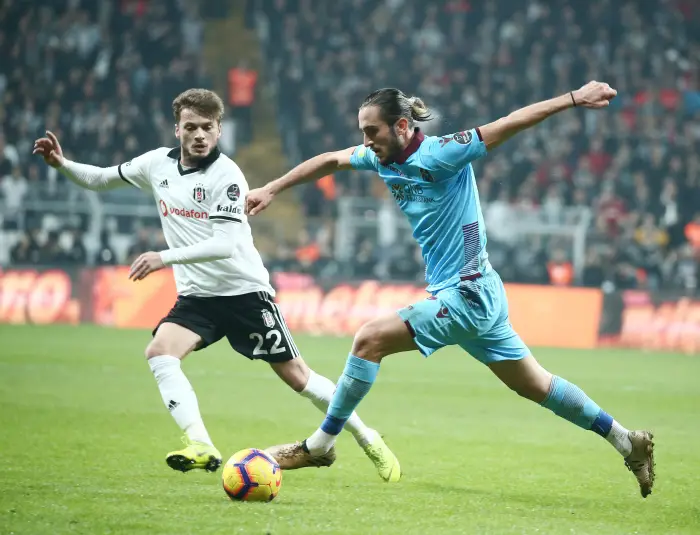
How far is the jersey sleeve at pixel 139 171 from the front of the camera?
6707 mm

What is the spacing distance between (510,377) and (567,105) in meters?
1.60

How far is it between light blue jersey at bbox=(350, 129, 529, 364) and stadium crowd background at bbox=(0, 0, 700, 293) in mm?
13757

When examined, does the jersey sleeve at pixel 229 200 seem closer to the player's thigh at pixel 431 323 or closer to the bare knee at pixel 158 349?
the bare knee at pixel 158 349

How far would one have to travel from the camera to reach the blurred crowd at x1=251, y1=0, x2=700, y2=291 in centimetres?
2038

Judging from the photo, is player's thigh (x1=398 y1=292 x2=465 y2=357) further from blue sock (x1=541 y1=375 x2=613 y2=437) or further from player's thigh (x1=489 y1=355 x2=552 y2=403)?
blue sock (x1=541 y1=375 x2=613 y2=437)

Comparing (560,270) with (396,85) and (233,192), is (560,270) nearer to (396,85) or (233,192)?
(396,85)

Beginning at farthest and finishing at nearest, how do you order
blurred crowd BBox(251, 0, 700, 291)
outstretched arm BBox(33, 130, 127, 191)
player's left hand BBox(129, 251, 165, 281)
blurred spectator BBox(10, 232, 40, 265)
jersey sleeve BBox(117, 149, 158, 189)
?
blurred crowd BBox(251, 0, 700, 291)
blurred spectator BBox(10, 232, 40, 265)
outstretched arm BBox(33, 130, 127, 191)
jersey sleeve BBox(117, 149, 158, 189)
player's left hand BBox(129, 251, 165, 281)

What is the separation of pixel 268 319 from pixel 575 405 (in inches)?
70.5

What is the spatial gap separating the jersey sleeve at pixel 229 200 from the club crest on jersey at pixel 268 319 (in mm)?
564

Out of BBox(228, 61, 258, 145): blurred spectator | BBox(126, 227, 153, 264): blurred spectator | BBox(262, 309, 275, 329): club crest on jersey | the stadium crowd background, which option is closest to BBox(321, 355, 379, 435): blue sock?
BBox(262, 309, 275, 329): club crest on jersey

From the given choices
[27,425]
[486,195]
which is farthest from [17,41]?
[27,425]

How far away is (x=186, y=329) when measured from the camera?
254 inches

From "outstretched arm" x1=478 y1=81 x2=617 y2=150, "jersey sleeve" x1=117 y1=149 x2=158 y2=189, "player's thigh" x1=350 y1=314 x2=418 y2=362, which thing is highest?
"outstretched arm" x1=478 y1=81 x2=617 y2=150

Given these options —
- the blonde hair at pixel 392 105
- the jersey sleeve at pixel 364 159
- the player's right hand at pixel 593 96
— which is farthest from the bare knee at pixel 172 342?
the player's right hand at pixel 593 96
